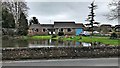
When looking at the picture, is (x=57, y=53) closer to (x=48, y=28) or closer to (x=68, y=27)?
(x=68, y=27)

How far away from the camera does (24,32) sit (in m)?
59.5

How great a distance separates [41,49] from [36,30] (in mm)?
73360

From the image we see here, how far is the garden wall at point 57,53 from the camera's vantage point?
17.4 metres

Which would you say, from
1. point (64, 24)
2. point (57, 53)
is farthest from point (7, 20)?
point (57, 53)

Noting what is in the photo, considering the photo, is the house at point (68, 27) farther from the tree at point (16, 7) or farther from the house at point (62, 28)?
the tree at point (16, 7)

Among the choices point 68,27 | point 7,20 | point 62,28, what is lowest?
point 62,28

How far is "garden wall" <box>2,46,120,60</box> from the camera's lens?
685 inches

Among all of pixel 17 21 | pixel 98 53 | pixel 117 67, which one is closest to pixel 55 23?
pixel 17 21

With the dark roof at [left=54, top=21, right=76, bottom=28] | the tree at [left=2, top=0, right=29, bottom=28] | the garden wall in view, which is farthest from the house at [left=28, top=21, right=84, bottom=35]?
the garden wall

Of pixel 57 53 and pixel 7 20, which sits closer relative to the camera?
pixel 57 53

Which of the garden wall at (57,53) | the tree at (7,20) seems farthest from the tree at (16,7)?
the garden wall at (57,53)

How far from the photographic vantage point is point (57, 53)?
18.0 m

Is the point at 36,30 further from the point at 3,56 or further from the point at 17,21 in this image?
the point at 3,56

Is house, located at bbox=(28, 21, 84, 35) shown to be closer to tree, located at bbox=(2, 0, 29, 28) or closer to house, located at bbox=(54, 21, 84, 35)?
house, located at bbox=(54, 21, 84, 35)
